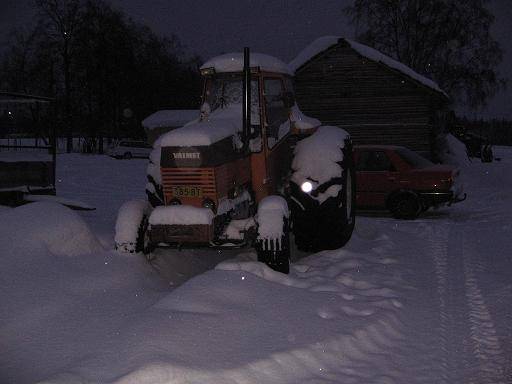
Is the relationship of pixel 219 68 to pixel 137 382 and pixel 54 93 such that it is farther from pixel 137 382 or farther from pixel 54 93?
pixel 54 93

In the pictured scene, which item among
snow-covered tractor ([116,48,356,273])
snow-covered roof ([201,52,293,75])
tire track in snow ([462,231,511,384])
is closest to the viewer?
tire track in snow ([462,231,511,384])

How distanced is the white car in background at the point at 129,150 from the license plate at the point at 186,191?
38661 millimetres

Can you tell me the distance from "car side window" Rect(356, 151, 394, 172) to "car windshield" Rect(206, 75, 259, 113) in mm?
5572

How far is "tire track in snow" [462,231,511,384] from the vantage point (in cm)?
418

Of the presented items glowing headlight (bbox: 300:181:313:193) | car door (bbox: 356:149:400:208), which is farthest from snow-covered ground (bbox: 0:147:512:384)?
car door (bbox: 356:149:400:208)

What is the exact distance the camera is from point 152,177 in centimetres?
755

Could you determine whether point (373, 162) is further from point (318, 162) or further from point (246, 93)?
point (246, 93)

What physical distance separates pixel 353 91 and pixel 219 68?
1991cm

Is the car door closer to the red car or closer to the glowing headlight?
the red car

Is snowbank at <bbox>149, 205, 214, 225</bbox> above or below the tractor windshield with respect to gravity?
below

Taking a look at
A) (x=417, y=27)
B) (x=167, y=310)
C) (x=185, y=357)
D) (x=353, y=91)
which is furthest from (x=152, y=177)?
(x=417, y=27)

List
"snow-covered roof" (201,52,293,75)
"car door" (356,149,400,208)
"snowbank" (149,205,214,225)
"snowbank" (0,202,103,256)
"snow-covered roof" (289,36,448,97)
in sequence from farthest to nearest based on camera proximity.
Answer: "snow-covered roof" (289,36,448,97)
"car door" (356,149,400,208)
"snow-covered roof" (201,52,293,75)
"snowbank" (0,202,103,256)
"snowbank" (149,205,214,225)

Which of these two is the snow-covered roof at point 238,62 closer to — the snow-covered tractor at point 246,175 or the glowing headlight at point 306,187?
the snow-covered tractor at point 246,175

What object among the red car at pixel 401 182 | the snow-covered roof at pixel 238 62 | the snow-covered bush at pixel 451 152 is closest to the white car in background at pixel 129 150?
the snow-covered bush at pixel 451 152
